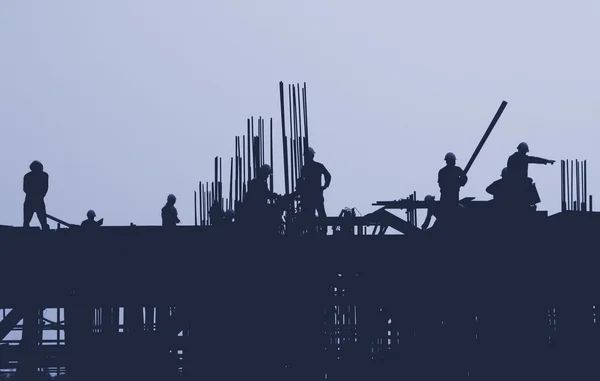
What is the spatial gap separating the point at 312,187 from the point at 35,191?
5.17m

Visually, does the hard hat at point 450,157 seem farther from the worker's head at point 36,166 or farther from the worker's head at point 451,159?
the worker's head at point 36,166

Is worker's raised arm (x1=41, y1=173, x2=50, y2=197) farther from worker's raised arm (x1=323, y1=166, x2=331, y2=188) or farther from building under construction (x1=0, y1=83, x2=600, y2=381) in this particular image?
worker's raised arm (x1=323, y1=166, x2=331, y2=188)

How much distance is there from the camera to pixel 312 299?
21.3 meters

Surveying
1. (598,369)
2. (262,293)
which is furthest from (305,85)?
(598,369)

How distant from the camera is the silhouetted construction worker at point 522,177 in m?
19.1

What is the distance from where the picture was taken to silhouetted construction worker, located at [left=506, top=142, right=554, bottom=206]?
19.1m

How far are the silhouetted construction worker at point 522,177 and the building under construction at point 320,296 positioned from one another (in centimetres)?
38

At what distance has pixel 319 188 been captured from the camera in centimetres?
2217

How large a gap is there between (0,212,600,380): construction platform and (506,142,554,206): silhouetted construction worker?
17.0 inches

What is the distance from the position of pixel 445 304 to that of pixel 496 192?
124 inches

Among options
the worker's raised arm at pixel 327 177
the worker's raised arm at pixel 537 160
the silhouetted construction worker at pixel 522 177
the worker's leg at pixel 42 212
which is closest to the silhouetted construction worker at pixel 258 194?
the worker's raised arm at pixel 327 177

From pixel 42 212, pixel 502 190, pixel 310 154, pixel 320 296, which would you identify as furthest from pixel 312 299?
pixel 42 212

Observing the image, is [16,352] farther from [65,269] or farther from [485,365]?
[485,365]

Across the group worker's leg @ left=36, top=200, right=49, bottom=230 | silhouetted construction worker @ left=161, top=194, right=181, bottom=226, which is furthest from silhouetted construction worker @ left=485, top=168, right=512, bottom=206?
worker's leg @ left=36, top=200, right=49, bottom=230
